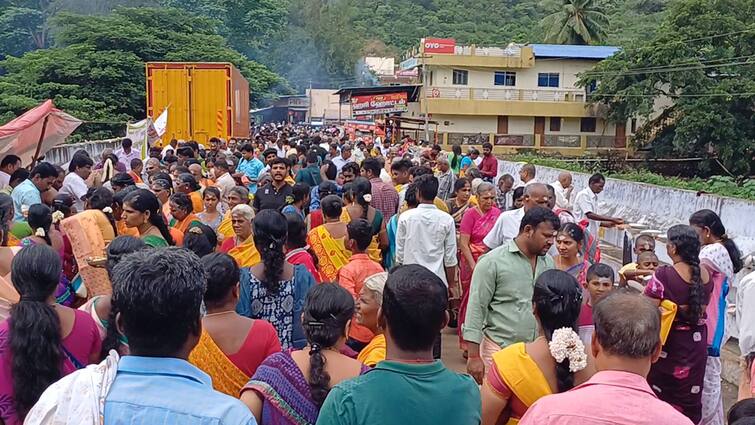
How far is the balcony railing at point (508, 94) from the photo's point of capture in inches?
1690

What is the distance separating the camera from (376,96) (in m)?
40.2

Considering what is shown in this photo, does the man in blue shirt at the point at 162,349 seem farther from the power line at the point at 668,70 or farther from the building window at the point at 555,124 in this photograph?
the building window at the point at 555,124

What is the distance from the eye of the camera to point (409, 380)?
236 centimetres

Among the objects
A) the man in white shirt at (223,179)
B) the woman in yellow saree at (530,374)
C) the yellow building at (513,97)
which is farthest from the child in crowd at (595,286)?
the yellow building at (513,97)

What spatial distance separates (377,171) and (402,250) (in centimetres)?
248

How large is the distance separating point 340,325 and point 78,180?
6.42 m

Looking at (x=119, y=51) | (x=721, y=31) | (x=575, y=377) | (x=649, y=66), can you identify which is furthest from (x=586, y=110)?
(x=575, y=377)

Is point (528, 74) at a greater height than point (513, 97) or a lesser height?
greater

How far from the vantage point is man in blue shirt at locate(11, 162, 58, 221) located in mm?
6715

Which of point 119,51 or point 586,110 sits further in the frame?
point 586,110

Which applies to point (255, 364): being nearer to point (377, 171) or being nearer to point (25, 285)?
point (25, 285)

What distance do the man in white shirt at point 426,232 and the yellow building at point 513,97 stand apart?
36438mm

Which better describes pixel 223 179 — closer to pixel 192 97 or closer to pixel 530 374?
pixel 530 374

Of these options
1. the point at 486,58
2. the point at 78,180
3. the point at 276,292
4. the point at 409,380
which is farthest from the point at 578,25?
the point at 409,380
